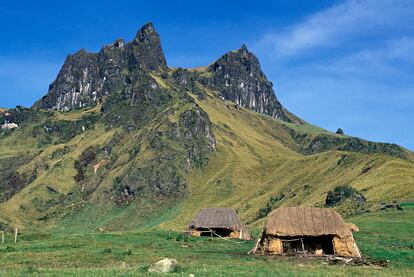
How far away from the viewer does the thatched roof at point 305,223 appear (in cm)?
5838

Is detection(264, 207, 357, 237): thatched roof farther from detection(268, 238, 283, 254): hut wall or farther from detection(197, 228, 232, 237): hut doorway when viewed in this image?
detection(197, 228, 232, 237): hut doorway

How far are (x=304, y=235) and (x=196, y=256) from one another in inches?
499

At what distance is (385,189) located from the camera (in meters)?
112

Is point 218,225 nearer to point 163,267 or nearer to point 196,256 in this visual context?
point 196,256

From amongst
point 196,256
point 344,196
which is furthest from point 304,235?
point 344,196

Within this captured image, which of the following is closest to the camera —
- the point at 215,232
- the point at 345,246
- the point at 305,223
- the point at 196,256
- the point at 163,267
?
the point at 163,267

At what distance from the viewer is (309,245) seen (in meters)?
59.8

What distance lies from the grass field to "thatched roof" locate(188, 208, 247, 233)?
610 centimetres

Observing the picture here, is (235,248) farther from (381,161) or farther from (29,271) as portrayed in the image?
(381,161)

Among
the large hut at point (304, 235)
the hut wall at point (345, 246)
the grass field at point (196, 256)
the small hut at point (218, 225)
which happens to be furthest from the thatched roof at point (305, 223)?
the small hut at point (218, 225)

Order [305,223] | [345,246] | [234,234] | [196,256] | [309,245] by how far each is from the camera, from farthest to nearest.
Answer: [234,234]
[305,223]
[309,245]
[345,246]
[196,256]

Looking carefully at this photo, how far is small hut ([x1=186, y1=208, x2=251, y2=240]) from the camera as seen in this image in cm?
8450

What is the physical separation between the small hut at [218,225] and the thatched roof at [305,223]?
75.2 ft

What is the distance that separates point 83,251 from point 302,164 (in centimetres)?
15061
